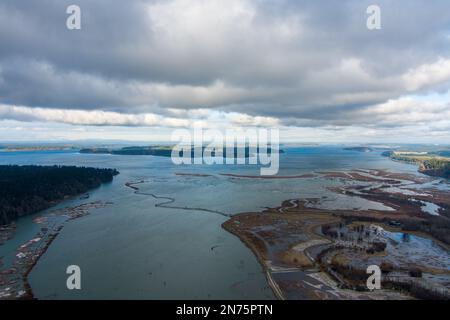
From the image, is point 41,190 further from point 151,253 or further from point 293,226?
point 293,226

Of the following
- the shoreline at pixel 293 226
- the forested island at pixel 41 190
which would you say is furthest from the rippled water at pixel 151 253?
the forested island at pixel 41 190

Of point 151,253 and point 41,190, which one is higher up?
point 41,190

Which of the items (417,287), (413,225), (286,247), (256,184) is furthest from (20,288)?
(256,184)

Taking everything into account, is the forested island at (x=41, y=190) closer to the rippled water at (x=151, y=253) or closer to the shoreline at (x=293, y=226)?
the rippled water at (x=151, y=253)

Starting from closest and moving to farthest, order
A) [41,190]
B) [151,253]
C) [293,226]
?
[151,253], [293,226], [41,190]

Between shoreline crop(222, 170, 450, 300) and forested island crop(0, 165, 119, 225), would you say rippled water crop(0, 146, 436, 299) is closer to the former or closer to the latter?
shoreline crop(222, 170, 450, 300)

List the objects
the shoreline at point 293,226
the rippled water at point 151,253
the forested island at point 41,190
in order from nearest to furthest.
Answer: the rippled water at point 151,253 → the shoreline at point 293,226 → the forested island at point 41,190

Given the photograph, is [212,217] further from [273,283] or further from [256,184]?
[256,184]

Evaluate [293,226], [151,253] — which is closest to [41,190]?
[151,253]

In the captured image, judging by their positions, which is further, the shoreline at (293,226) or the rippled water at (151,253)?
the shoreline at (293,226)
